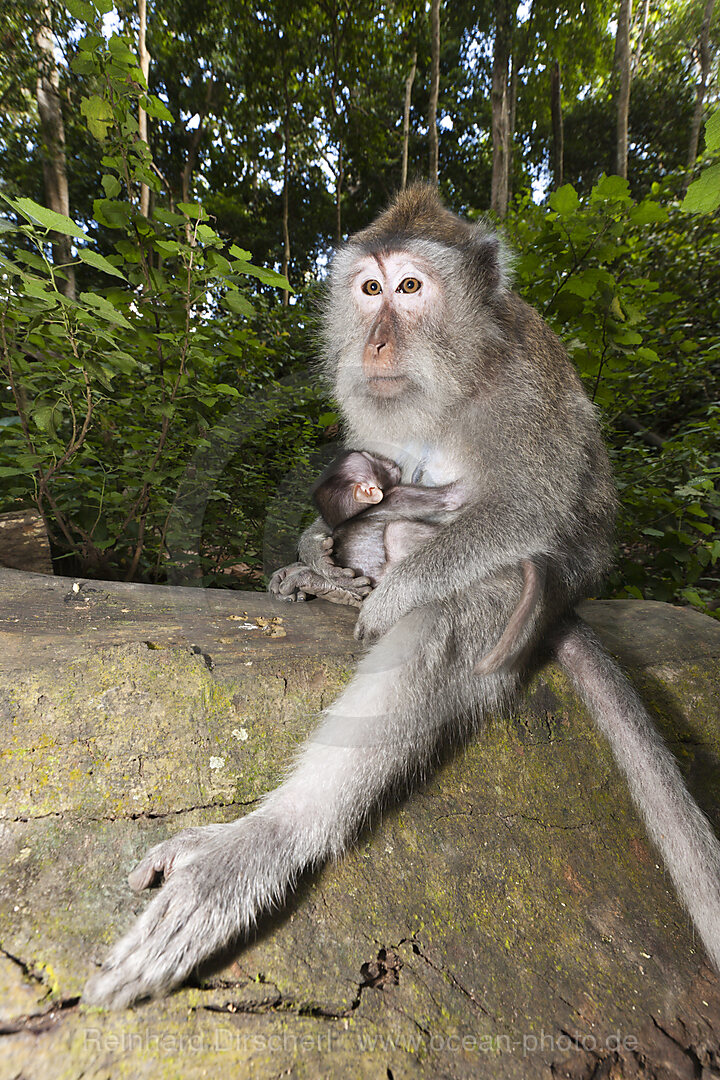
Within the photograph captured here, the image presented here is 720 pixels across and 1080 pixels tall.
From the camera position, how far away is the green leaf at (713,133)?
1.09m

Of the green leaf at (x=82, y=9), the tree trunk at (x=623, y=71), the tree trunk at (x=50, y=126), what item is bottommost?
the green leaf at (x=82, y=9)

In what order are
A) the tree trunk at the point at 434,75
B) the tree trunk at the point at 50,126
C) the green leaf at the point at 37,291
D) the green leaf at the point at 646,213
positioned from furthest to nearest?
the tree trunk at the point at 434,75 → the tree trunk at the point at 50,126 → the green leaf at the point at 646,213 → the green leaf at the point at 37,291

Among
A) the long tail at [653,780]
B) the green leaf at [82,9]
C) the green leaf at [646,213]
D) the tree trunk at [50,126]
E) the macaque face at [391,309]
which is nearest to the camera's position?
the long tail at [653,780]

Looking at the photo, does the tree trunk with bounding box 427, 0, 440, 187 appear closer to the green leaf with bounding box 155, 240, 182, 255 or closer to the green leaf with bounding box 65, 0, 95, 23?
the green leaf with bounding box 155, 240, 182, 255

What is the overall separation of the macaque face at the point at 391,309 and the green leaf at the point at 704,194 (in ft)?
3.84

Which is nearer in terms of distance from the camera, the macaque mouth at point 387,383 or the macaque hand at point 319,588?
the macaque mouth at point 387,383

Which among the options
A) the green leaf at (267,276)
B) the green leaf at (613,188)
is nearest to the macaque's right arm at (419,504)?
the green leaf at (267,276)

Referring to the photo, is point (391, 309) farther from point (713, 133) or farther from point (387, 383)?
point (713, 133)

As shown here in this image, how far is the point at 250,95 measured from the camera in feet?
45.1

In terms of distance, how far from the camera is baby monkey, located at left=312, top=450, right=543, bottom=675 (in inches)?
95.0

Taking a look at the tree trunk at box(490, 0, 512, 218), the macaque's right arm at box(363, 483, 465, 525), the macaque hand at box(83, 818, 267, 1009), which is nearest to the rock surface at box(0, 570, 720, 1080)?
the macaque hand at box(83, 818, 267, 1009)

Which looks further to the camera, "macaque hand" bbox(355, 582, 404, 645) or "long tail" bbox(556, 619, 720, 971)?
"macaque hand" bbox(355, 582, 404, 645)

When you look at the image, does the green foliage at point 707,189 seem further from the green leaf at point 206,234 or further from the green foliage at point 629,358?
the green leaf at point 206,234

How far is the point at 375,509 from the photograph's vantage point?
2.58m
